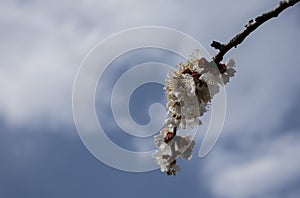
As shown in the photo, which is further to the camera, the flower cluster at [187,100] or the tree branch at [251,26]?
the flower cluster at [187,100]

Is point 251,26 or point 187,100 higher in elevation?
point 187,100

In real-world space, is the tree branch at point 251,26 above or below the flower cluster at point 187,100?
Answer: below

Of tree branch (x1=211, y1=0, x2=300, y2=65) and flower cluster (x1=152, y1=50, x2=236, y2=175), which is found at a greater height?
flower cluster (x1=152, y1=50, x2=236, y2=175)

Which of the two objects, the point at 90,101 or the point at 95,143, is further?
the point at 90,101

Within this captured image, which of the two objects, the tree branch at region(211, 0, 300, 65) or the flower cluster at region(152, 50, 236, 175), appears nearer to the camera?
the tree branch at region(211, 0, 300, 65)

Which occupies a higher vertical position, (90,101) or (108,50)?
(108,50)

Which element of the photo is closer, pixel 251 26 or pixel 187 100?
pixel 251 26

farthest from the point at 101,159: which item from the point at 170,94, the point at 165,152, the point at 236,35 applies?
the point at 236,35

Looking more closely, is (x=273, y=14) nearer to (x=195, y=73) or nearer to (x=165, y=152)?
(x=195, y=73)
